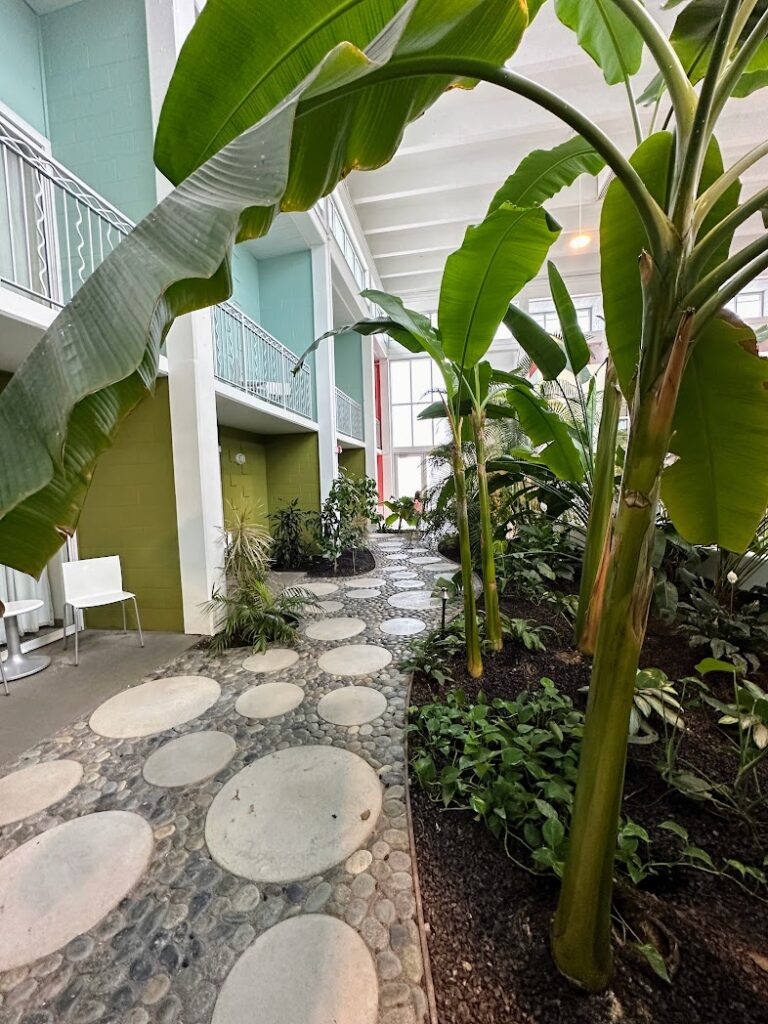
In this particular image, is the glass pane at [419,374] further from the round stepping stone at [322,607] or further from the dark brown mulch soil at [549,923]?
the dark brown mulch soil at [549,923]

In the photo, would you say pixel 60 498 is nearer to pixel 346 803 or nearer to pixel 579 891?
pixel 579 891

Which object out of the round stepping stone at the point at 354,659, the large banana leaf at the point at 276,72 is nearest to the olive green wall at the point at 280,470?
the round stepping stone at the point at 354,659

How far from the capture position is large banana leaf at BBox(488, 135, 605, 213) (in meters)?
1.57

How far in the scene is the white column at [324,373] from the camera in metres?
6.32

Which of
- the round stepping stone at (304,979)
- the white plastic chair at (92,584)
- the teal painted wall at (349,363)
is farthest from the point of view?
the teal painted wall at (349,363)

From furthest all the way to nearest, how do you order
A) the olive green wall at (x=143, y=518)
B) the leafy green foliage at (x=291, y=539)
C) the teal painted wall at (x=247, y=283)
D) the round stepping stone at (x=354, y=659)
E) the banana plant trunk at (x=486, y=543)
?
the leafy green foliage at (x=291, y=539)
the teal painted wall at (x=247, y=283)
the olive green wall at (x=143, y=518)
the round stepping stone at (x=354, y=659)
the banana plant trunk at (x=486, y=543)

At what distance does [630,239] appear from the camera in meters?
1.08

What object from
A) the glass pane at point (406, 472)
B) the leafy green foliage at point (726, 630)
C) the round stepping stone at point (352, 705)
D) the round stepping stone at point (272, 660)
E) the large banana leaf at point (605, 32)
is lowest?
the round stepping stone at point (272, 660)

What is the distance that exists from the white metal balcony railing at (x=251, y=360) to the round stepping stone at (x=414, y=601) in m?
2.79

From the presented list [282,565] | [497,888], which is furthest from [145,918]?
[282,565]

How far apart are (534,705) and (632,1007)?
941 mm

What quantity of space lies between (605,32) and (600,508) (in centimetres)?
211

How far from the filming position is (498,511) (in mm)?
4766

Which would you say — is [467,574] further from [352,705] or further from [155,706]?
[155,706]
